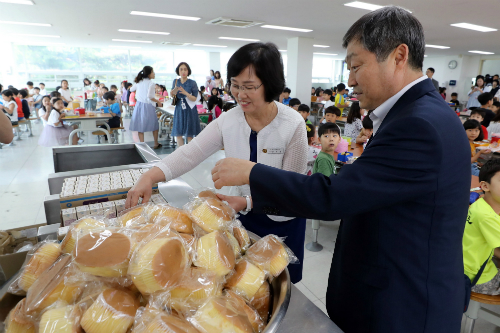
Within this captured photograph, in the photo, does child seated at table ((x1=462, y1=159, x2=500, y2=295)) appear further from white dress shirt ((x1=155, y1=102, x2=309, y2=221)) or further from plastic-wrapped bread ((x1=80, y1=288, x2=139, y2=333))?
plastic-wrapped bread ((x1=80, y1=288, x2=139, y2=333))

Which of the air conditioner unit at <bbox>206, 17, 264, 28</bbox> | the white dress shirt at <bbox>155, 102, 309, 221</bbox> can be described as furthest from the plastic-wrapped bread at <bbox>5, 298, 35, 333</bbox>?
the air conditioner unit at <bbox>206, 17, 264, 28</bbox>

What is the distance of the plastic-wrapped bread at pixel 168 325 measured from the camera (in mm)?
523

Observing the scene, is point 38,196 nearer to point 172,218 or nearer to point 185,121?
point 185,121

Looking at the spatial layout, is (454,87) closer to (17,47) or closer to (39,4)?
(39,4)

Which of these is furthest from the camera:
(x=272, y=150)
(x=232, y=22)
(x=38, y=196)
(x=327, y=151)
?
(x=232, y=22)

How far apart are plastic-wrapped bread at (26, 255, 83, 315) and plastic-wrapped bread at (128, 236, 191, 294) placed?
5.6 inches

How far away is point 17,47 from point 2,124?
1757 centimetres

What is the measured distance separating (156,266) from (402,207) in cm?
60

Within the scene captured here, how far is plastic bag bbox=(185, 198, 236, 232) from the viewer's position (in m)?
0.83

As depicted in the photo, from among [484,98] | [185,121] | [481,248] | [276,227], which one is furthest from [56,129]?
[484,98]

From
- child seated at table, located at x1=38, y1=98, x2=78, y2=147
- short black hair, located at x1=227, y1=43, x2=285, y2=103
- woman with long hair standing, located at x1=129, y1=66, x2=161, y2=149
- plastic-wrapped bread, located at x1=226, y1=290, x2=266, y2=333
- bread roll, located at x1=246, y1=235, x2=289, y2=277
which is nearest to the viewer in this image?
plastic-wrapped bread, located at x1=226, y1=290, x2=266, y2=333

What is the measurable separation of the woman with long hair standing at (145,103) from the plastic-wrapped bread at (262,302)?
6.30 m

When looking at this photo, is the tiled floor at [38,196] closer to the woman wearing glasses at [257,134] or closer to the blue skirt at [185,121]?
the blue skirt at [185,121]

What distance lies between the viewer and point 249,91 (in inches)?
52.5
